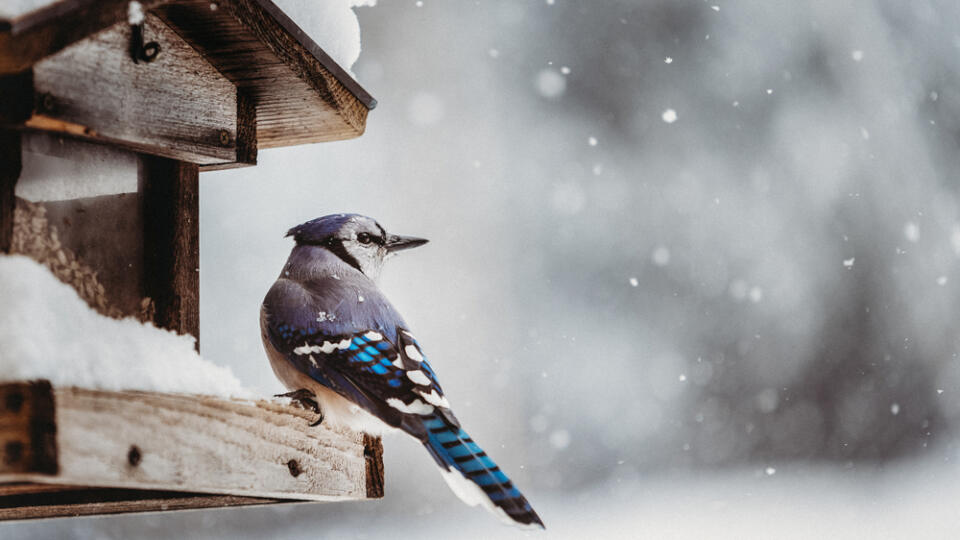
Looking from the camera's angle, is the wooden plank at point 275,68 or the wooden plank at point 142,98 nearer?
the wooden plank at point 142,98

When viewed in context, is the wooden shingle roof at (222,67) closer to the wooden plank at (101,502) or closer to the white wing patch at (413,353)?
the white wing patch at (413,353)

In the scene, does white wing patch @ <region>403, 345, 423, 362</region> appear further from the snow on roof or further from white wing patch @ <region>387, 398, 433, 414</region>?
the snow on roof

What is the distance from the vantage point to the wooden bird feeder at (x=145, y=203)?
150 cm

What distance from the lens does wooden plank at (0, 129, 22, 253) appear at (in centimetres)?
164

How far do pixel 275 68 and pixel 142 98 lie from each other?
0.92 feet

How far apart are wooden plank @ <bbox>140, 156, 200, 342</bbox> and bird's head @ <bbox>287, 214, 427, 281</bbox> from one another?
1.11 ft

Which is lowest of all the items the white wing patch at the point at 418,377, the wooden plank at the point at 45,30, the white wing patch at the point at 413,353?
the white wing patch at the point at 418,377

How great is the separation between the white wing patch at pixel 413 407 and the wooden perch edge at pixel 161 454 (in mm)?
168

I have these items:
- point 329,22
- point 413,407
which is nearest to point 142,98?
point 329,22

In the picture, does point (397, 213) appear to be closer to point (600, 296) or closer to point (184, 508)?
point (600, 296)

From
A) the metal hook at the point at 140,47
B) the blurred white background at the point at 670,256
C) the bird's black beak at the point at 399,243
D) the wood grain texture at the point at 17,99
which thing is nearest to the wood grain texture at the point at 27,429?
the wood grain texture at the point at 17,99

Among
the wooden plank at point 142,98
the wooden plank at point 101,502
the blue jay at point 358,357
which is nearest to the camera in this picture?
the wooden plank at point 142,98

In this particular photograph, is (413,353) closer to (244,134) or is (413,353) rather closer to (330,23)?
(244,134)

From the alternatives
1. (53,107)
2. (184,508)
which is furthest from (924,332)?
(53,107)
